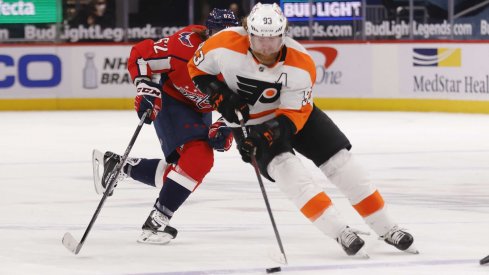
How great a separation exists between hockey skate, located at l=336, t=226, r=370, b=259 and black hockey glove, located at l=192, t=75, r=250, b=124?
0.63 metres

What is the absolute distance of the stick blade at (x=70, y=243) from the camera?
15.9 feet

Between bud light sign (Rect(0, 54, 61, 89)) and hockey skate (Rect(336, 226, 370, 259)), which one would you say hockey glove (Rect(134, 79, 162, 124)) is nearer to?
hockey skate (Rect(336, 226, 370, 259))

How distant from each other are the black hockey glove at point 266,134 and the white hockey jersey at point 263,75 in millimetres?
33

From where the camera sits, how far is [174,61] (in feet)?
17.8

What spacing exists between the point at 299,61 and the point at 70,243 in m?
1.17

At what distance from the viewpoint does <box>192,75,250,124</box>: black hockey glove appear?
4797 mm

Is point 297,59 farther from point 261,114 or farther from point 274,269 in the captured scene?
point 274,269

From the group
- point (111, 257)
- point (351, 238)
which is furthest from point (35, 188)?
point (351, 238)

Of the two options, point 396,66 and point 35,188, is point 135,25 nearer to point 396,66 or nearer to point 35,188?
point 396,66

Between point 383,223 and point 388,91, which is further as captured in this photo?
point 388,91

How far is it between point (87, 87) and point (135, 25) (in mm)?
966

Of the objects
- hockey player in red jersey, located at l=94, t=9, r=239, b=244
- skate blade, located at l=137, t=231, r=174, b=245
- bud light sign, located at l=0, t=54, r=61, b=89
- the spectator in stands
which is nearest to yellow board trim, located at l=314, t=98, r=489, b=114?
the spectator in stands

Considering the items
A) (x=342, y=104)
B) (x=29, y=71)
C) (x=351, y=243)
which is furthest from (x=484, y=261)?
(x=29, y=71)

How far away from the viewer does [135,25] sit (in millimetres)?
14344
